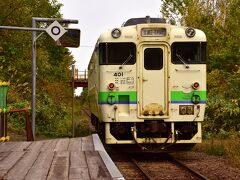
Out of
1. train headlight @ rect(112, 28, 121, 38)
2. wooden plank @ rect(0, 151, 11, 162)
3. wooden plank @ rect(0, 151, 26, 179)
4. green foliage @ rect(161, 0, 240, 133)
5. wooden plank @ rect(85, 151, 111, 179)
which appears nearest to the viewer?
wooden plank @ rect(85, 151, 111, 179)

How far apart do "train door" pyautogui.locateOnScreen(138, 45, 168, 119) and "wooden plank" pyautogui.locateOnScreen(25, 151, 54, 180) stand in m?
4.48

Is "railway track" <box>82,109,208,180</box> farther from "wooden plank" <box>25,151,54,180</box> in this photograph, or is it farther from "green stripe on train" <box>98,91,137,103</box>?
"wooden plank" <box>25,151,54,180</box>

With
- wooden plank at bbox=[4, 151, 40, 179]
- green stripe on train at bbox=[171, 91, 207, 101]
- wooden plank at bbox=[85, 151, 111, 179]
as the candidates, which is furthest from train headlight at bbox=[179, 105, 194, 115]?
wooden plank at bbox=[4, 151, 40, 179]

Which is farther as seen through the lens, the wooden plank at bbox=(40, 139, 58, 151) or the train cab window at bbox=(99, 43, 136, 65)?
the train cab window at bbox=(99, 43, 136, 65)

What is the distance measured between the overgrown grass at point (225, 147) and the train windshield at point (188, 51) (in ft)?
8.29

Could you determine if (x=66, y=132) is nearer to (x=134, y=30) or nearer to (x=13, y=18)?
(x=13, y=18)

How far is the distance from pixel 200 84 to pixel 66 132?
14.9 metres

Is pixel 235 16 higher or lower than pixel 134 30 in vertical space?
higher

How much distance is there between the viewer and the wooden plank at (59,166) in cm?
748

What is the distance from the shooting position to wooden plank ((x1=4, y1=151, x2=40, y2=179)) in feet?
24.7

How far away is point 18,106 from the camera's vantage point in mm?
27266

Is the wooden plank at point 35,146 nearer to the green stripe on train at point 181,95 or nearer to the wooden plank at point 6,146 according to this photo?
the wooden plank at point 6,146

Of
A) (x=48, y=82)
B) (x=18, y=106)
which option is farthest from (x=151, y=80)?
(x=48, y=82)

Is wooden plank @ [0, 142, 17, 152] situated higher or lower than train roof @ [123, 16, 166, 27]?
lower
